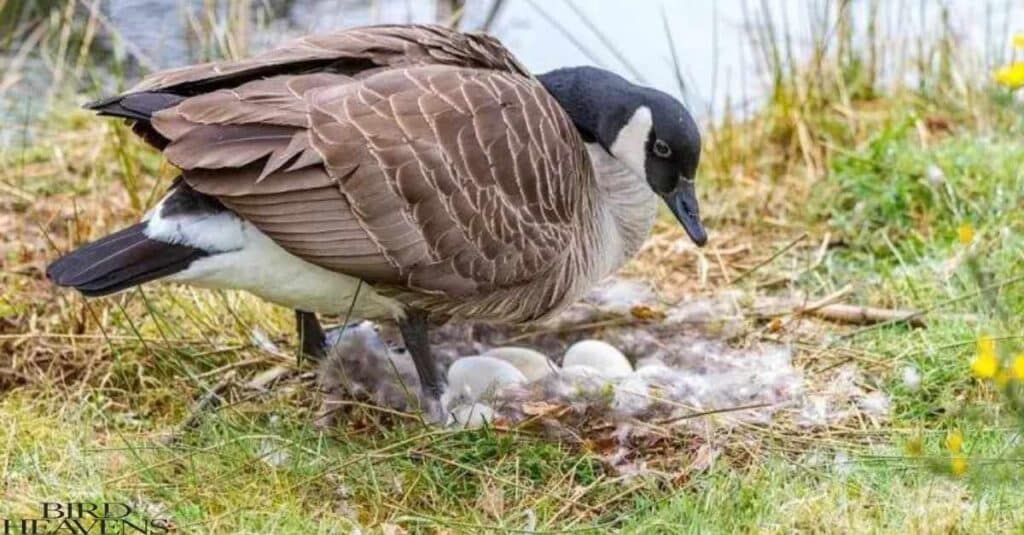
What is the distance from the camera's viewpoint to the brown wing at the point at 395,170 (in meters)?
3.94

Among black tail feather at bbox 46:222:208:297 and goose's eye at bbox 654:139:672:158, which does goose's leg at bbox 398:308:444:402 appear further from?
goose's eye at bbox 654:139:672:158

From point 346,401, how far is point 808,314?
1.70 metres

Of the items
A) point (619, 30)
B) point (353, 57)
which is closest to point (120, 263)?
point (353, 57)

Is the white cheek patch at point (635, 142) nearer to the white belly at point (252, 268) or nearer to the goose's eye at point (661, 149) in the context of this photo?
the goose's eye at point (661, 149)

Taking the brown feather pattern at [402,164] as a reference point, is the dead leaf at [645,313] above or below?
below

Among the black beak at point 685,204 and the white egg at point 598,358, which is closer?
the black beak at point 685,204

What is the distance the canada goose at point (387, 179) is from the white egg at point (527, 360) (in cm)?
25

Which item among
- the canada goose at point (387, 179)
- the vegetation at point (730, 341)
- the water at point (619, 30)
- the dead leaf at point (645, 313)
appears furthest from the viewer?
the water at point (619, 30)

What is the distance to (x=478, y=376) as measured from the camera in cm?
461

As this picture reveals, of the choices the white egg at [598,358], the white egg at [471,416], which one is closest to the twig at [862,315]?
the white egg at [598,358]

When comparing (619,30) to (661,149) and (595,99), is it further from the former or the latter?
(661,149)

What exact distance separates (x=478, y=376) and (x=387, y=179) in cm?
85

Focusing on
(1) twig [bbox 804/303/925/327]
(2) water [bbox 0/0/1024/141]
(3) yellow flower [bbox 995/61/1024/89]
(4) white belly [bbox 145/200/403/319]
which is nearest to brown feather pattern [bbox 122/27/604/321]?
(4) white belly [bbox 145/200/403/319]

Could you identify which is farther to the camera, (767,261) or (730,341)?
(767,261)
